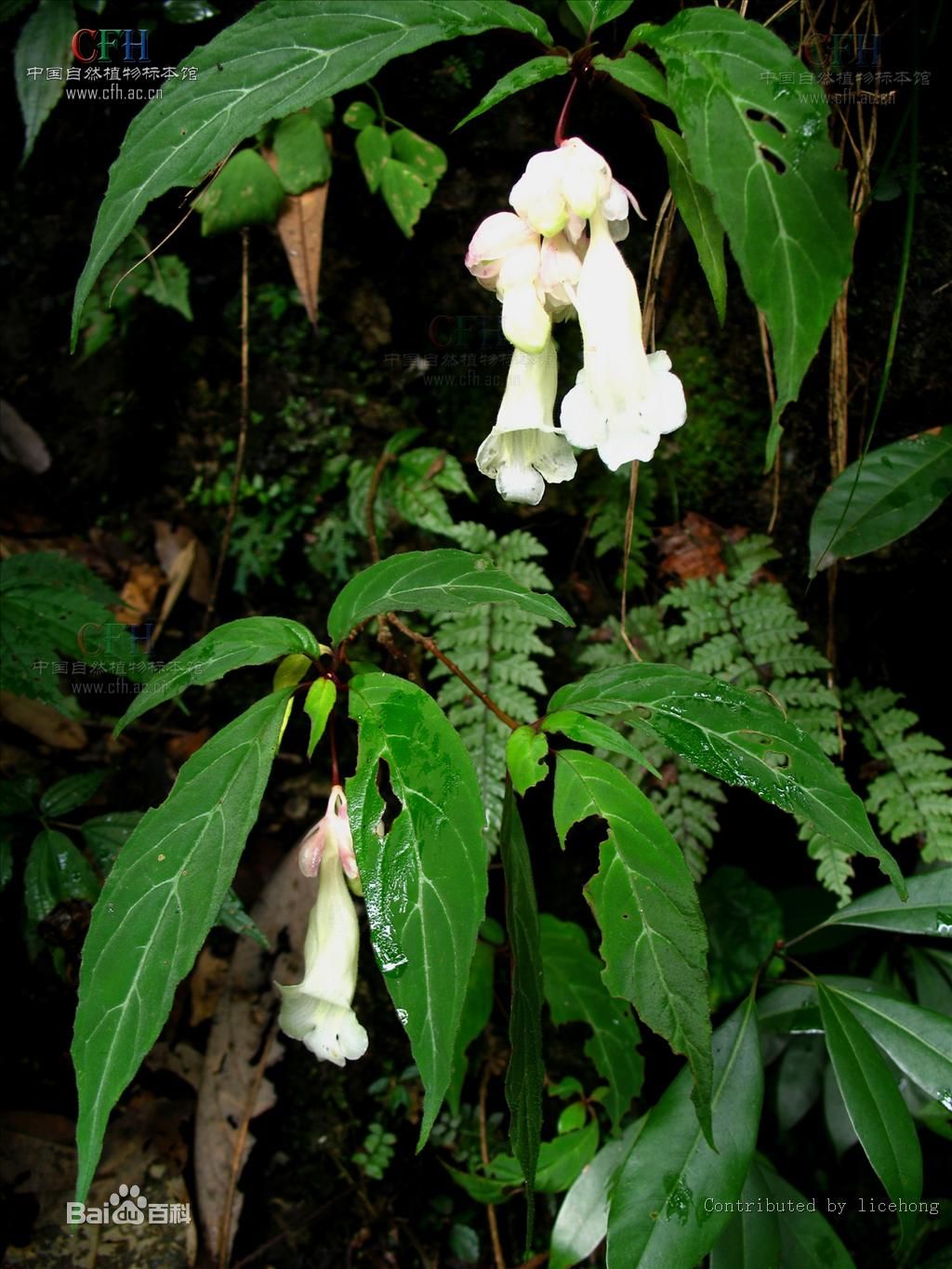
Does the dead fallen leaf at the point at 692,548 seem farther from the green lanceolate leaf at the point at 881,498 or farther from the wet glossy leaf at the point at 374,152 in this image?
the wet glossy leaf at the point at 374,152

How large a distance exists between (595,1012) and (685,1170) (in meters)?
0.37

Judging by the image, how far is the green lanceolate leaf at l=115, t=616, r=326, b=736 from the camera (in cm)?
123

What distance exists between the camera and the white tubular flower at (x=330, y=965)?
1.35 m

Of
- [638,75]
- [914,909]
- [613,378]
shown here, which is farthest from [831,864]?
[638,75]

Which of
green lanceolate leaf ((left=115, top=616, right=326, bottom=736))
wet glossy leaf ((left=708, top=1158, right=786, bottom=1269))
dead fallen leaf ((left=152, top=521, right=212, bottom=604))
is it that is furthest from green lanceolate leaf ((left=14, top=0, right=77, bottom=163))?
wet glossy leaf ((left=708, top=1158, right=786, bottom=1269))

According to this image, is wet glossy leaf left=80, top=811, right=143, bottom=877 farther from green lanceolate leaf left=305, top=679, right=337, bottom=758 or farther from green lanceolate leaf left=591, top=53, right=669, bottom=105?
green lanceolate leaf left=591, top=53, right=669, bottom=105

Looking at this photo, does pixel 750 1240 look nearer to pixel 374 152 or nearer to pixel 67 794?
pixel 67 794

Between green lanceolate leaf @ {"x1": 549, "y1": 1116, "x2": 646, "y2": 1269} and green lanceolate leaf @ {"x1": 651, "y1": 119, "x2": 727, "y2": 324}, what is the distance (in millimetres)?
1490

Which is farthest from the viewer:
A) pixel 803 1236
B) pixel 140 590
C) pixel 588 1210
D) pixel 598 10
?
pixel 140 590

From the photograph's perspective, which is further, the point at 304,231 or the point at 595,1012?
the point at 304,231

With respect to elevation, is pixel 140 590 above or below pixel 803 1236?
above

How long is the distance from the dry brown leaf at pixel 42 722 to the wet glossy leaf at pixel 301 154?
1394mm

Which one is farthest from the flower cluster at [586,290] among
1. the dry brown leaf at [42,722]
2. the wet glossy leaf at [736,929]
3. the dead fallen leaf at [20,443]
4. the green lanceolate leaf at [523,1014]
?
the dead fallen leaf at [20,443]

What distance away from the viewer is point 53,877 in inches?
70.7
